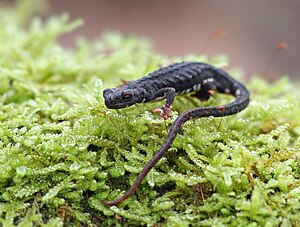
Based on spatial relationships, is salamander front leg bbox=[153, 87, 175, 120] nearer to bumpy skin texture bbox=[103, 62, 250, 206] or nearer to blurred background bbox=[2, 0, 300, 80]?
bumpy skin texture bbox=[103, 62, 250, 206]

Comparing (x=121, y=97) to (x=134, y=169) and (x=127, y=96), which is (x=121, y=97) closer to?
(x=127, y=96)

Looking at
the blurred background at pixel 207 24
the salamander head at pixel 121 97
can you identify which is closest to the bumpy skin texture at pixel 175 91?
the salamander head at pixel 121 97

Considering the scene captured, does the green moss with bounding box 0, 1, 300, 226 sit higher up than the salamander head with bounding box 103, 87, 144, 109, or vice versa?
the salamander head with bounding box 103, 87, 144, 109

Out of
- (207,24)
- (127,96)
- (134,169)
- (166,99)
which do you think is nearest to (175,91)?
(166,99)

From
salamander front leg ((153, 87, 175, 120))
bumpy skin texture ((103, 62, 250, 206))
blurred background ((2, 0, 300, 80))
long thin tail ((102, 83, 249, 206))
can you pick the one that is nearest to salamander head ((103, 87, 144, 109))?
bumpy skin texture ((103, 62, 250, 206))

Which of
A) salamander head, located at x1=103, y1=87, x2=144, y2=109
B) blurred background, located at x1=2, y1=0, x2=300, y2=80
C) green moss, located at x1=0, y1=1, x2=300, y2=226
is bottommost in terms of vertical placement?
green moss, located at x1=0, y1=1, x2=300, y2=226

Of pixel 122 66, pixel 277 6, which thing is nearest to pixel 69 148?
pixel 122 66

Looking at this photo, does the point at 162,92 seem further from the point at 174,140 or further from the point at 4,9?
the point at 4,9
